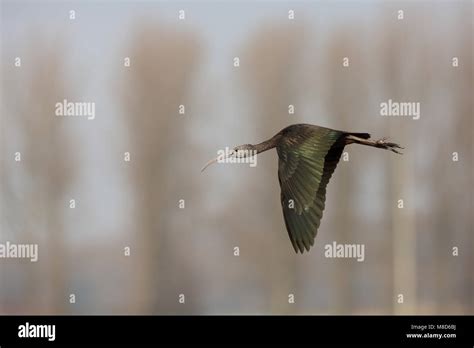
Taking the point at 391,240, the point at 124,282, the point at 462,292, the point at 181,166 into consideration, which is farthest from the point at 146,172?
the point at 462,292

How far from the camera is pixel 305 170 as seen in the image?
8.83m

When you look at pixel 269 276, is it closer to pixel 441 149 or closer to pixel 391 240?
pixel 391 240

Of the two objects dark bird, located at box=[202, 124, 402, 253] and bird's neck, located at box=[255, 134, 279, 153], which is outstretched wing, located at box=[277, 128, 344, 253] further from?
bird's neck, located at box=[255, 134, 279, 153]

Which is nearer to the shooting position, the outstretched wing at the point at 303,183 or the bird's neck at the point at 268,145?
the outstretched wing at the point at 303,183

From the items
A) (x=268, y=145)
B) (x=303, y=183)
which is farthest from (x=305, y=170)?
(x=268, y=145)

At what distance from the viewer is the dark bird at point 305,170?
28.3 ft

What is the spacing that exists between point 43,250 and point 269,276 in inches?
151

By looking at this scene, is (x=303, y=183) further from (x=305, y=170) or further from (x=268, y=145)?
(x=268, y=145)

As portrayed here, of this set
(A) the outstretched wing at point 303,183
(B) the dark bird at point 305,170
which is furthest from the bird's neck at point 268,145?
(A) the outstretched wing at point 303,183

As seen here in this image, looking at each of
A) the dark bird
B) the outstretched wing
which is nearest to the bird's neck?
the dark bird

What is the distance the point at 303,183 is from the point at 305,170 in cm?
17

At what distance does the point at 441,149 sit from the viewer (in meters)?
14.3

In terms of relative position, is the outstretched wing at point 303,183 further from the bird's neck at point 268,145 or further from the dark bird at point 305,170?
the bird's neck at point 268,145
